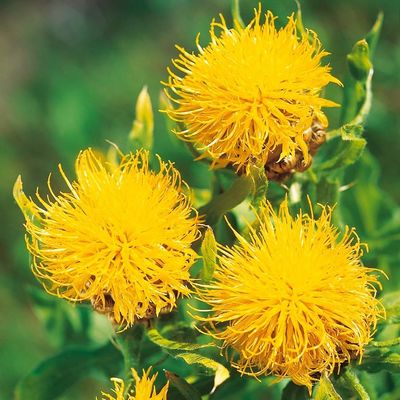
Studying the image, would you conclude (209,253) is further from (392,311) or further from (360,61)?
(360,61)

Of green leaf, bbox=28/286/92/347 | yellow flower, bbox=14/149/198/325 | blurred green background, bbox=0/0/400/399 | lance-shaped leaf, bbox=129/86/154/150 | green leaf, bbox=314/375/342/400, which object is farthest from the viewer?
blurred green background, bbox=0/0/400/399

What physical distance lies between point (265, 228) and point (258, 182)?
4.1 inches

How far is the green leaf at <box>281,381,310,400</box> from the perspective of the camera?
5.93ft

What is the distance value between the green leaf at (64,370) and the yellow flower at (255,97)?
0.73 m

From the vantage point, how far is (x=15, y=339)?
169 inches

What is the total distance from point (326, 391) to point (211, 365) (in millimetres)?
236

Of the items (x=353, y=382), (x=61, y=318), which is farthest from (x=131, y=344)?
(x=61, y=318)

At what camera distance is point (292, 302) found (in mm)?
1680

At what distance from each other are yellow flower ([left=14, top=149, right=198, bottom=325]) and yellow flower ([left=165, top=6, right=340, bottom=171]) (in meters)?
0.16

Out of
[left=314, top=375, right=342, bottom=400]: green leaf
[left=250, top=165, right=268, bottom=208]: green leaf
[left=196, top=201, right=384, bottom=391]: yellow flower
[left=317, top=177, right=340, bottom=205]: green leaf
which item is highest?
[left=250, top=165, right=268, bottom=208]: green leaf

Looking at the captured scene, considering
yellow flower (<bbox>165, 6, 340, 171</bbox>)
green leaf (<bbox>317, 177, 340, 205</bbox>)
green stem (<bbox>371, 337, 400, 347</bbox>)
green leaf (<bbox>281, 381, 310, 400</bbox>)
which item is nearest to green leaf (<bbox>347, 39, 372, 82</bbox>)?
yellow flower (<bbox>165, 6, 340, 171</bbox>)

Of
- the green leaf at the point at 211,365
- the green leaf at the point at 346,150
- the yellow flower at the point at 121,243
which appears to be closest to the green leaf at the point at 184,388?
the green leaf at the point at 211,365

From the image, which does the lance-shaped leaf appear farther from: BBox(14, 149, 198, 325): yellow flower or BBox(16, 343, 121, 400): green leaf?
BBox(16, 343, 121, 400): green leaf

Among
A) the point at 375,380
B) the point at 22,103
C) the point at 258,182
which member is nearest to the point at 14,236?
the point at 22,103
